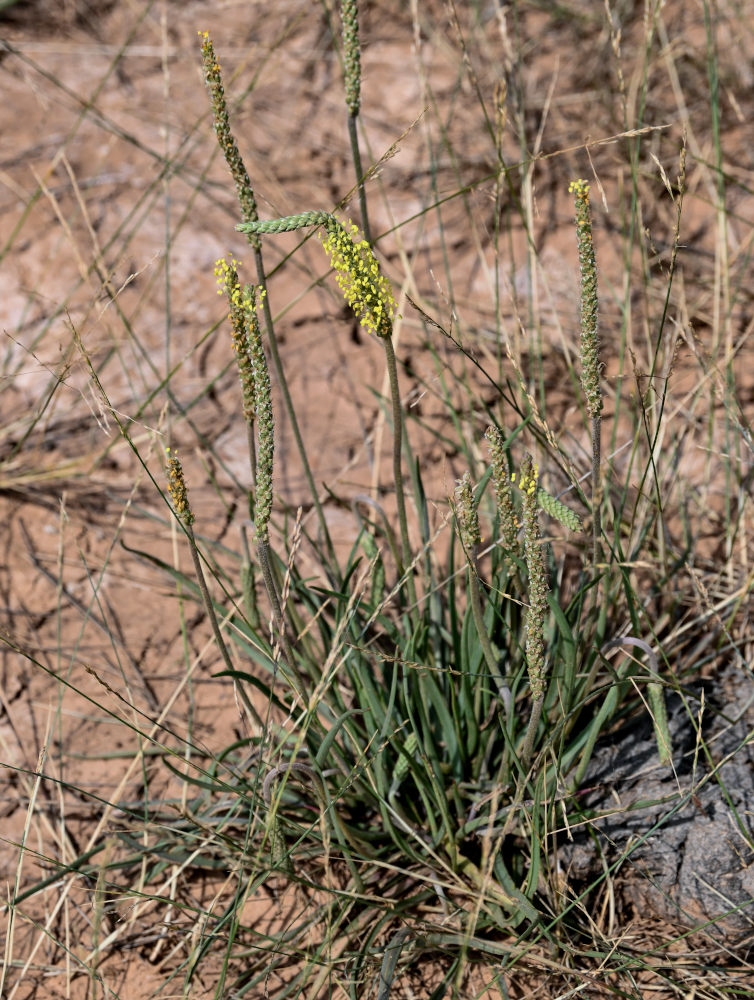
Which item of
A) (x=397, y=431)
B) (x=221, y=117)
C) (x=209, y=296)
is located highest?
(x=221, y=117)

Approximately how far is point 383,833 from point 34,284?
2140 mm

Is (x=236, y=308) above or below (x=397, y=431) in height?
above

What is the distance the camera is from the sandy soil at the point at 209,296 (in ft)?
6.81

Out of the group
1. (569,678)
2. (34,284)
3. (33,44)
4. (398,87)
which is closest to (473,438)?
(569,678)

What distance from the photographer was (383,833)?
5.58 feet

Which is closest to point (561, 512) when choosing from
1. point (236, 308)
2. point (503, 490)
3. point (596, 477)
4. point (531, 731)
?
point (503, 490)

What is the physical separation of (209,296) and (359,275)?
1995mm

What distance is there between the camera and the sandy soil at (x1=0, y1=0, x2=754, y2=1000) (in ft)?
6.81

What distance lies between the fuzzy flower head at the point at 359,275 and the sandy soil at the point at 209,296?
690 mm

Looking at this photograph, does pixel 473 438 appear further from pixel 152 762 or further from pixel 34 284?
pixel 34 284

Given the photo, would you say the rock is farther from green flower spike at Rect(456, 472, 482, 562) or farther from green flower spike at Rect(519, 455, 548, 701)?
green flower spike at Rect(456, 472, 482, 562)

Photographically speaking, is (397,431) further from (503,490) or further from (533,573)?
(533,573)

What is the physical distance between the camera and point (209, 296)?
119 inches

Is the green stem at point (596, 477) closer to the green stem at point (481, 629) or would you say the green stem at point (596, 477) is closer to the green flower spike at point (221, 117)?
the green stem at point (481, 629)
